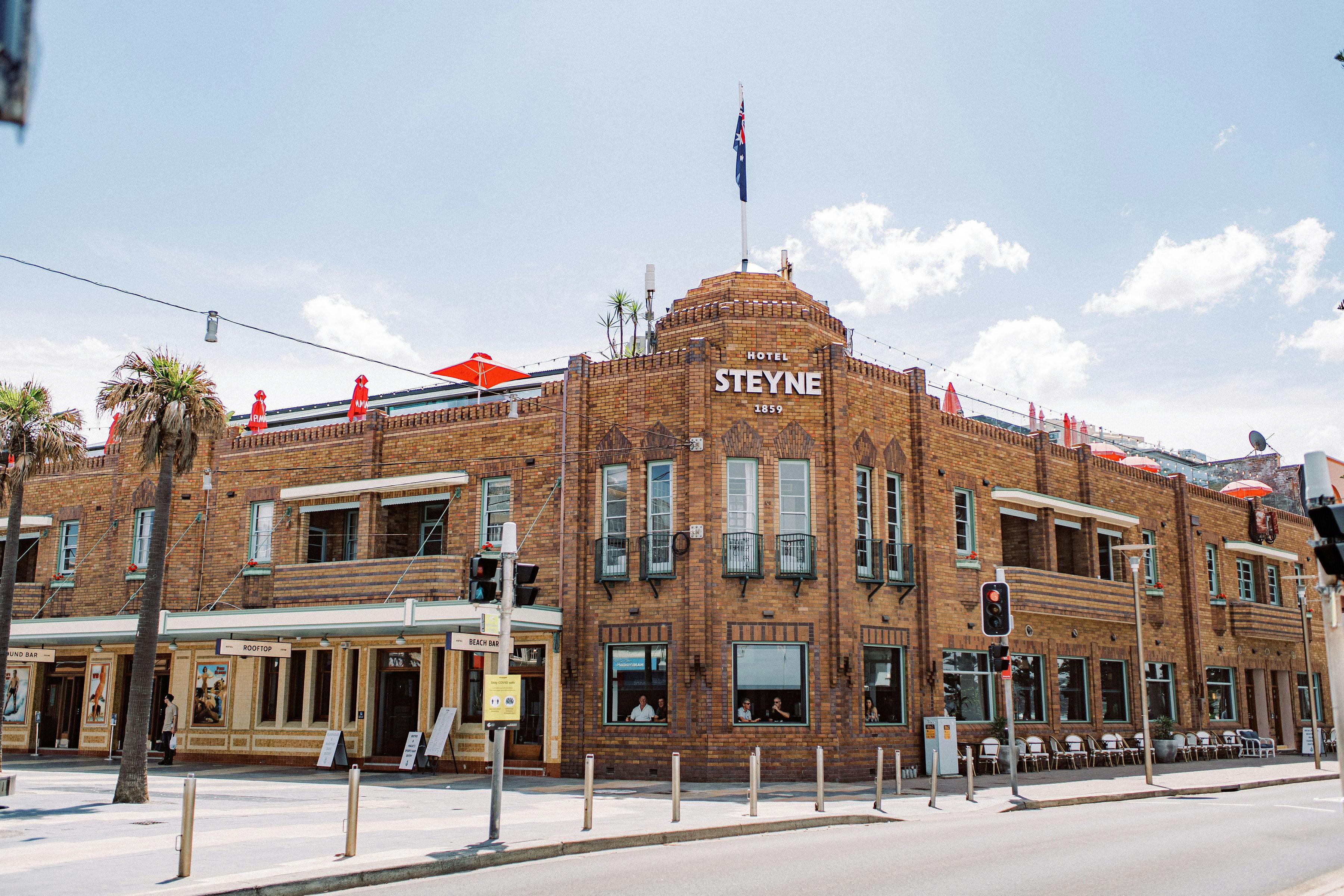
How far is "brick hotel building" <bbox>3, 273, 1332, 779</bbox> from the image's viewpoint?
76.8 ft

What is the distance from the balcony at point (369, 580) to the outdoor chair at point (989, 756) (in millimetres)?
12369

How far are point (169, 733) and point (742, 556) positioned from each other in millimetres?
14836

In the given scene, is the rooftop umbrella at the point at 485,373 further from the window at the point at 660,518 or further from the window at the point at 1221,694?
the window at the point at 1221,694

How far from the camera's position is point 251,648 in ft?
81.1

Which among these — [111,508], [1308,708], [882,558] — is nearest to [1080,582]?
[882,558]

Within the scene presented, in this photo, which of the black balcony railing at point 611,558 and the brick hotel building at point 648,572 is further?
the black balcony railing at point 611,558

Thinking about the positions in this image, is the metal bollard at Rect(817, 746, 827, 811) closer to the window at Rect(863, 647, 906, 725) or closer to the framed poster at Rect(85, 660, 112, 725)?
the window at Rect(863, 647, 906, 725)

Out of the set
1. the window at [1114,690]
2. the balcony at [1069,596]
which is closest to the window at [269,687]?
the balcony at [1069,596]

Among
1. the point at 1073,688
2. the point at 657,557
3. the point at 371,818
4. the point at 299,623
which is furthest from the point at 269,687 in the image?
the point at 1073,688

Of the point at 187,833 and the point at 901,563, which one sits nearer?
the point at 187,833

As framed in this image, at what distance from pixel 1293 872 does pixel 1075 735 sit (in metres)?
17.6

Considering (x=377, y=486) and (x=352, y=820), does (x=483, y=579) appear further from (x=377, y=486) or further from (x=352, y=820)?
(x=377, y=486)

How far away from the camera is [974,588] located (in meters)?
27.2

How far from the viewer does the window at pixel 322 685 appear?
2709cm
